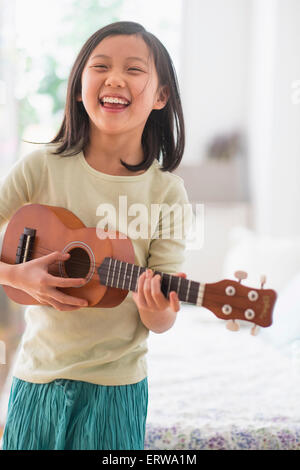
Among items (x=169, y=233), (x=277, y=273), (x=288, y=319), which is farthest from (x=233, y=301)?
(x=277, y=273)

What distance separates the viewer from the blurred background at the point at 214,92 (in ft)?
9.91

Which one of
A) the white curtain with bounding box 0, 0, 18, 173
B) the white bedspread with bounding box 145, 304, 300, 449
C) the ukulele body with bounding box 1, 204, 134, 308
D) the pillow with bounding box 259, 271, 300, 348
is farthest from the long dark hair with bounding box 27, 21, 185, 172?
the white curtain with bounding box 0, 0, 18, 173

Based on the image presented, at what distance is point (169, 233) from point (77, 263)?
19 centimetres

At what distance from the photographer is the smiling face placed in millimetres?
889

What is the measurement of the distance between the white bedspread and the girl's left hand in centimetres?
67

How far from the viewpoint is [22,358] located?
93 cm

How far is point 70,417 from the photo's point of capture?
859 mm

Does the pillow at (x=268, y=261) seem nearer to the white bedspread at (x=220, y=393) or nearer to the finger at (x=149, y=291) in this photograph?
the white bedspread at (x=220, y=393)

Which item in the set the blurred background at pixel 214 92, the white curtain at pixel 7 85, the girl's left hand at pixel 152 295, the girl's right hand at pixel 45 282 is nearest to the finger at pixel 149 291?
the girl's left hand at pixel 152 295

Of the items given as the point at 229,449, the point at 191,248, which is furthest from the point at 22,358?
the point at 191,248

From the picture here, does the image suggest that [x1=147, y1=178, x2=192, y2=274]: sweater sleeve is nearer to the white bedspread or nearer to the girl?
the girl

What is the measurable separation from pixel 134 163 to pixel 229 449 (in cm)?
83

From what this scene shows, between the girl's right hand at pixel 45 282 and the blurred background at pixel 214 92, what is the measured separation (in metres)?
1.87
